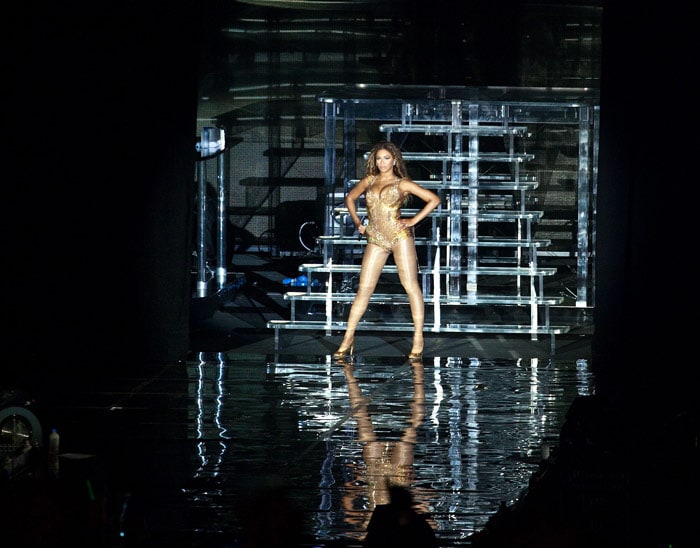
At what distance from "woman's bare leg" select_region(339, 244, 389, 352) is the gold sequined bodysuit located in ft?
0.23

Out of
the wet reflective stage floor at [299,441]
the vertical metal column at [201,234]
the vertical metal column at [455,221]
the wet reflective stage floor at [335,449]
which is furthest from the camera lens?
the vertical metal column at [201,234]

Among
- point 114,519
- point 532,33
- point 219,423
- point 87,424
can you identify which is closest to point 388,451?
point 219,423

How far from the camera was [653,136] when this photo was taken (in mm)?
9211

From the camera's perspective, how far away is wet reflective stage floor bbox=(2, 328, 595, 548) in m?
4.56

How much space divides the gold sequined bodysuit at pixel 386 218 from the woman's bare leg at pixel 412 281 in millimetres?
74

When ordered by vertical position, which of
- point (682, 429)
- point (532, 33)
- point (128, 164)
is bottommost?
point (682, 429)

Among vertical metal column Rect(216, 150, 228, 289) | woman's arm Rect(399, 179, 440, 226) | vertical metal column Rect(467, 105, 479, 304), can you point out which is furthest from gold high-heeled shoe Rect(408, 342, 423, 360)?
vertical metal column Rect(216, 150, 228, 289)

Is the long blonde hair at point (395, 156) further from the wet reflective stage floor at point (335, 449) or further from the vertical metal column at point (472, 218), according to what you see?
the vertical metal column at point (472, 218)

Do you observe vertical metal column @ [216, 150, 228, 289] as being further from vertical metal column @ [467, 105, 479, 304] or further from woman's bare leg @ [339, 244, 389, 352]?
woman's bare leg @ [339, 244, 389, 352]

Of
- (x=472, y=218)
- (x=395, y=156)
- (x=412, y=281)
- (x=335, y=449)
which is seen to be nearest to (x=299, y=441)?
(x=335, y=449)

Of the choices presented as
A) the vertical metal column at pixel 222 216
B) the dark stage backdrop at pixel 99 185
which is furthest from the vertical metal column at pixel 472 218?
the dark stage backdrop at pixel 99 185

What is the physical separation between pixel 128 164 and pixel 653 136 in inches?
156

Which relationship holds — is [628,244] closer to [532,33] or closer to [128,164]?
[128,164]

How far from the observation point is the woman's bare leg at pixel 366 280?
10.3 m
